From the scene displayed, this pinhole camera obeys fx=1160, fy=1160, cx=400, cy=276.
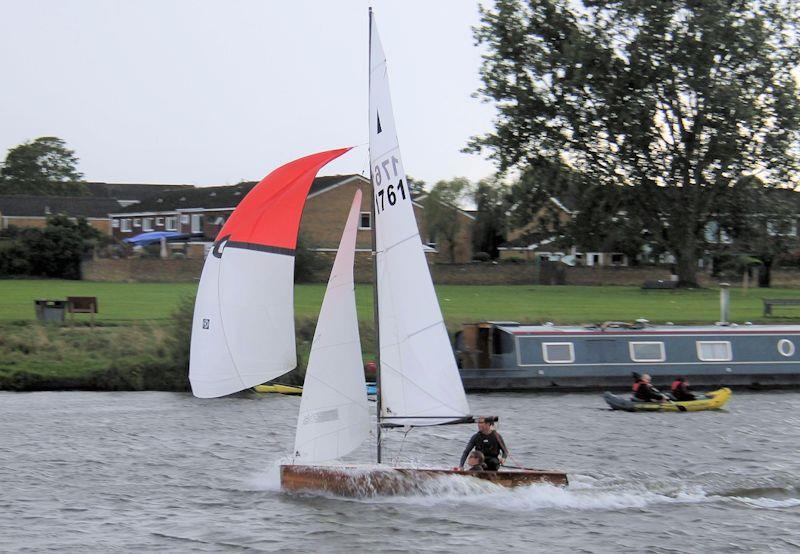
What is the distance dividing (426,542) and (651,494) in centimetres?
585

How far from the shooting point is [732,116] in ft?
211

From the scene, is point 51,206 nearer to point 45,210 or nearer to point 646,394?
point 45,210

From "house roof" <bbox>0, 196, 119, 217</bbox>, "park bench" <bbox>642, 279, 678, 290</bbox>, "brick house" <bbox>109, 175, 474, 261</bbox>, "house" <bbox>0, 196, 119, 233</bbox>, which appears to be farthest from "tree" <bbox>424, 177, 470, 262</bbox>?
"house roof" <bbox>0, 196, 119, 217</bbox>

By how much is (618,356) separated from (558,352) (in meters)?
2.25

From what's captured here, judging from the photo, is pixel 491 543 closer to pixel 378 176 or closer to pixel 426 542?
pixel 426 542

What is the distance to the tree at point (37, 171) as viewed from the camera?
144800 mm

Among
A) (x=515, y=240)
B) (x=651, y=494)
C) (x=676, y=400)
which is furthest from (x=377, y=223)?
(x=515, y=240)

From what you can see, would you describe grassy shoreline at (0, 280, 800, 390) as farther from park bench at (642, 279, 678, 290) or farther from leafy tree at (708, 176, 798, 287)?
leafy tree at (708, 176, 798, 287)

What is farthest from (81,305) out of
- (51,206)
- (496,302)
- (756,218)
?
(51,206)

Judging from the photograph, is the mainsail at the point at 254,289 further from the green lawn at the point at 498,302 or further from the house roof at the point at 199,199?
the house roof at the point at 199,199

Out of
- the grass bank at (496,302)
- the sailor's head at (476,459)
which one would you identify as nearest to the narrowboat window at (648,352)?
the grass bank at (496,302)

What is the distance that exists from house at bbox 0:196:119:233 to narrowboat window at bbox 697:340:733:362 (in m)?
88.4

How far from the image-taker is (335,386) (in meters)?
20.8

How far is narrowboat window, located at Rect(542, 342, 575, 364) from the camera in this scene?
133ft
